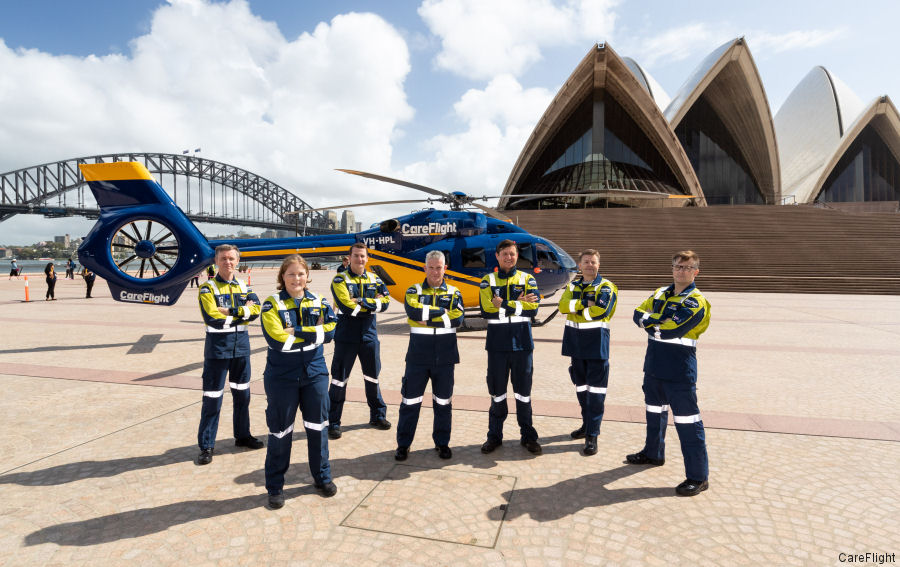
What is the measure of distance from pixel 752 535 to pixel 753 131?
206ft

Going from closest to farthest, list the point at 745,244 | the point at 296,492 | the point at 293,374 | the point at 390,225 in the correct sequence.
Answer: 1. the point at 293,374
2. the point at 296,492
3. the point at 390,225
4. the point at 745,244

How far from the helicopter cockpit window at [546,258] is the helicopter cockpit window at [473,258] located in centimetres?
154

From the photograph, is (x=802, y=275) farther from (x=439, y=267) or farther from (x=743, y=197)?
(x=743, y=197)

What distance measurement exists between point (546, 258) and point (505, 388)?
6852mm

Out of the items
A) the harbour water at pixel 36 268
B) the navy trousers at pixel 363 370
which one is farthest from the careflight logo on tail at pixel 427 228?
the harbour water at pixel 36 268

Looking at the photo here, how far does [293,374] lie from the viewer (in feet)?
11.5

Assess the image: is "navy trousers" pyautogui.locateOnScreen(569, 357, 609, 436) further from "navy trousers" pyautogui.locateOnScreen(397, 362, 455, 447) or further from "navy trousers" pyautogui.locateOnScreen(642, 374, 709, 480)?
"navy trousers" pyautogui.locateOnScreen(397, 362, 455, 447)

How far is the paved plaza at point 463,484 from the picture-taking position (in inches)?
115

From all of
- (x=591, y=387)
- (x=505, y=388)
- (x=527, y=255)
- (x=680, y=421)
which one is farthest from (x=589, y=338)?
(x=527, y=255)

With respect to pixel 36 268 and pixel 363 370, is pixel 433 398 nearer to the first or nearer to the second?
pixel 363 370

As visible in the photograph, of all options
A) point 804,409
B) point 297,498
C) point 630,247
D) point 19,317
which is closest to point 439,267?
point 297,498

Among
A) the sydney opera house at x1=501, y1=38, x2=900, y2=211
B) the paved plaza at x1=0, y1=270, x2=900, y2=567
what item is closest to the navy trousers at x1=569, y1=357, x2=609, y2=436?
the paved plaza at x1=0, y1=270, x2=900, y2=567

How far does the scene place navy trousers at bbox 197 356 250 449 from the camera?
4.24 m

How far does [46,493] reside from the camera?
3582 millimetres
